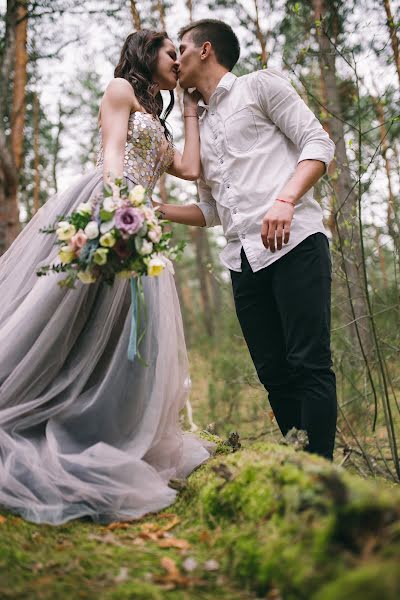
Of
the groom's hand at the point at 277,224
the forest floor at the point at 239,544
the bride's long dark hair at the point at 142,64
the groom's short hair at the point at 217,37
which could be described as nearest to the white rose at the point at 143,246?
the groom's hand at the point at 277,224

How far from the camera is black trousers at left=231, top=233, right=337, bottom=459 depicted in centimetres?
279

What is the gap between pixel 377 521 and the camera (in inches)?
54.3

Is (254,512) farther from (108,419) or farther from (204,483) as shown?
(108,419)

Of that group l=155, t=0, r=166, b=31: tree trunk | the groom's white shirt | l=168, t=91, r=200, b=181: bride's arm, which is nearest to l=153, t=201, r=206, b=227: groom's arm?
l=168, t=91, r=200, b=181: bride's arm

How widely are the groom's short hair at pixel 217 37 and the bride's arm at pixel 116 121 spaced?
625mm

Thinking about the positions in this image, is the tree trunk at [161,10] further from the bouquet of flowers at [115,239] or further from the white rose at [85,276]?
the white rose at [85,276]

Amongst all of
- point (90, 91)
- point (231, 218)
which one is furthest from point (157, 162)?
point (90, 91)

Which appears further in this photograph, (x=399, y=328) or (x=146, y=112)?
(x=399, y=328)

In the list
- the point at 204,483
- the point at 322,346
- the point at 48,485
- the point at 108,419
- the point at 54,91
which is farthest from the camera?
the point at 54,91

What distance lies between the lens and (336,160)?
13.5 ft

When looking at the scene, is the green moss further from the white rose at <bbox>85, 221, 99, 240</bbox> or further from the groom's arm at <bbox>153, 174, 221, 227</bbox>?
the groom's arm at <bbox>153, 174, 221, 227</bbox>

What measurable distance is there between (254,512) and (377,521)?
2.06 ft

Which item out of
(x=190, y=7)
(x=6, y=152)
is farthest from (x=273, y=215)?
(x=190, y=7)

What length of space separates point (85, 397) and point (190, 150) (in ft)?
5.31
